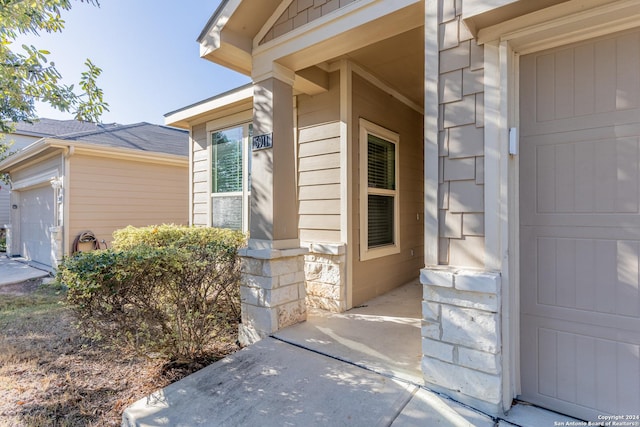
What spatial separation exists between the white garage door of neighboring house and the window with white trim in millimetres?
5313

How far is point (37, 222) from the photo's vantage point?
8969 millimetres

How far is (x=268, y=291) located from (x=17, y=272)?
8237 millimetres

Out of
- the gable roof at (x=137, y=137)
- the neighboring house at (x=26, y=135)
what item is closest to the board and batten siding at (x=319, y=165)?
the gable roof at (x=137, y=137)

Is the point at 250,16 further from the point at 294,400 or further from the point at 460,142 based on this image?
the point at 294,400

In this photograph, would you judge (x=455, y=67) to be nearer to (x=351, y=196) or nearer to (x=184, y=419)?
(x=351, y=196)

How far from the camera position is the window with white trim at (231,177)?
5.10 meters

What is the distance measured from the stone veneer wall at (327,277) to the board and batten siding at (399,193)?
0.82 ft

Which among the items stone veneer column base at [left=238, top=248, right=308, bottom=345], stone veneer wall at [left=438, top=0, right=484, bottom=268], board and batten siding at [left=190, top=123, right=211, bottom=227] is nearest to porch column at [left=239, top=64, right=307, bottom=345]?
stone veneer column base at [left=238, top=248, right=308, bottom=345]

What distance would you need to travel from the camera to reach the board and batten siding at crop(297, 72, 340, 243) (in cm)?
401

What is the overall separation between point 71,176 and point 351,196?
691 centimetres

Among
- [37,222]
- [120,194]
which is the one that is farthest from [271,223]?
[37,222]

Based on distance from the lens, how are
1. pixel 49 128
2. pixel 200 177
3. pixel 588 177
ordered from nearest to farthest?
1. pixel 588 177
2. pixel 200 177
3. pixel 49 128

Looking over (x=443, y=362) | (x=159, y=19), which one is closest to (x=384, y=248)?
(x=443, y=362)

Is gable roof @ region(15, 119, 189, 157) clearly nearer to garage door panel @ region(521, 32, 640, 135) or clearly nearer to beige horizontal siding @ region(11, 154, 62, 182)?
beige horizontal siding @ region(11, 154, 62, 182)
